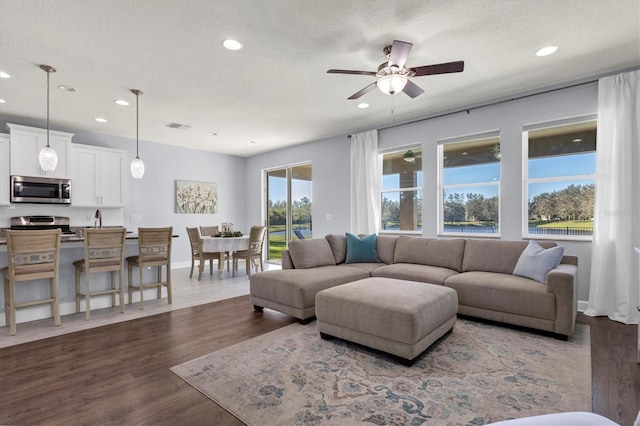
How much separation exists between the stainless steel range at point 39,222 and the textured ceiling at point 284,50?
1.77m

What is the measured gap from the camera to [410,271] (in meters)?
4.02

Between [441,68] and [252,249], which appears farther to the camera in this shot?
[252,249]

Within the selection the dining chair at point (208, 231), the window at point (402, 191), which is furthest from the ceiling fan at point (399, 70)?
the dining chair at point (208, 231)

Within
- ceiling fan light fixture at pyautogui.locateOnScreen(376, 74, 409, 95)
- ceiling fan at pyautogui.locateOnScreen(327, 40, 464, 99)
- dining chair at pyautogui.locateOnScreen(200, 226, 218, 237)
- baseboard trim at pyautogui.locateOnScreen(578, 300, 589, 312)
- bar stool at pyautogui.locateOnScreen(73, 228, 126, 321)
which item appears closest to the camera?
ceiling fan at pyautogui.locateOnScreen(327, 40, 464, 99)

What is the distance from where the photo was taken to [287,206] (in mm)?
7957

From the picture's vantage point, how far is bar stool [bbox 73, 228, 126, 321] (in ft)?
12.1

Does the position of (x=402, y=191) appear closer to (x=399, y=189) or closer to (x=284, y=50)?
(x=399, y=189)

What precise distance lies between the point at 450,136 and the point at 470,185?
83 centimetres

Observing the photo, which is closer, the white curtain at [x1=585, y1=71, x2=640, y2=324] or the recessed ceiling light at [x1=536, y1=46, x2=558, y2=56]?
the recessed ceiling light at [x1=536, y1=46, x2=558, y2=56]

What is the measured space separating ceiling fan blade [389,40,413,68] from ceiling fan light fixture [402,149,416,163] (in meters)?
2.76

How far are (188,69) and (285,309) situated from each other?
290 cm

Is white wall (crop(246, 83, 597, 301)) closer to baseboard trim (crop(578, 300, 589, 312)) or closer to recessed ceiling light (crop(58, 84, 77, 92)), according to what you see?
baseboard trim (crop(578, 300, 589, 312))

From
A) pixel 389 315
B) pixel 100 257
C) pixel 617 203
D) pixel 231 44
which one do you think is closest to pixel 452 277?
pixel 389 315

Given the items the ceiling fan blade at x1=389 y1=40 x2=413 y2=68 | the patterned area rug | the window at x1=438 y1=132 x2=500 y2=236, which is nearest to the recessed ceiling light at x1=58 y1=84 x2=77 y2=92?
the patterned area rug
